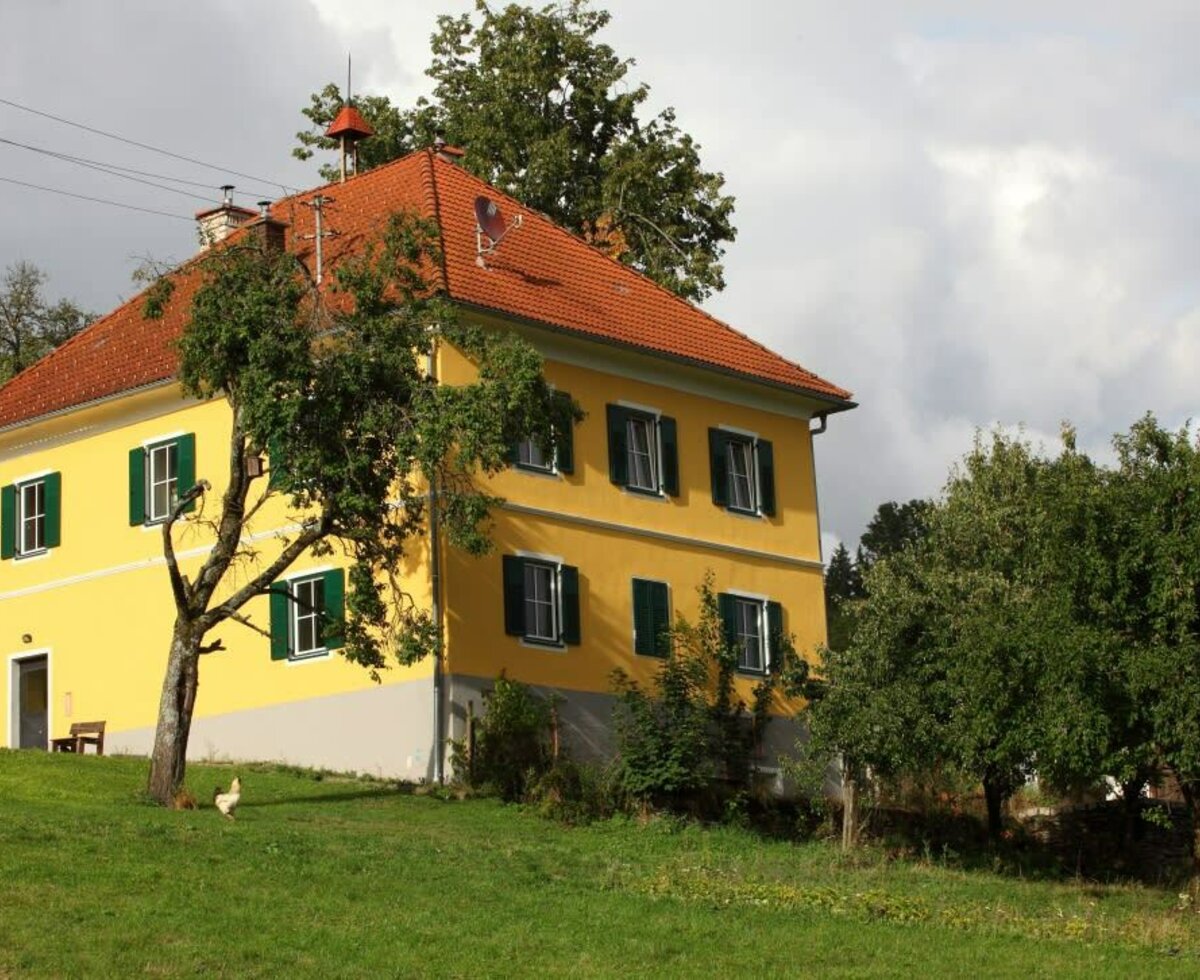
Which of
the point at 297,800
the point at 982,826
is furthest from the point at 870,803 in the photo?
the point at 297,800

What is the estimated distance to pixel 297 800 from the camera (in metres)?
31.4

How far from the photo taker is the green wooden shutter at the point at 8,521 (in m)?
40.4

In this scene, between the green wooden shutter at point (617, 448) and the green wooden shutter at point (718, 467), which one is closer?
the green wooden shutter at point (617, 448)

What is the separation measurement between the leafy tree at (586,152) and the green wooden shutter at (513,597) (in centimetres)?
1350

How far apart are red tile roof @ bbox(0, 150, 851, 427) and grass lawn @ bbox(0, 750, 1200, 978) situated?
33.3ft

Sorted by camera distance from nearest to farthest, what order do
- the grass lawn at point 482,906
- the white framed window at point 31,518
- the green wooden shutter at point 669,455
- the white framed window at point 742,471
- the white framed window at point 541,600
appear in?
the grass lawn at point 482,906, the white framed window at point 541,600, the green wooden shutter at point 669,455, the white framed window at point 742,471, the white framed window at point 31,518

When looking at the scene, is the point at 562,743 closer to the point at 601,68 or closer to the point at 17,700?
the point at 17,700

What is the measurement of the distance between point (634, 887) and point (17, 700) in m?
17.9

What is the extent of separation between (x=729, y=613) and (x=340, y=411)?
11014 millimetres

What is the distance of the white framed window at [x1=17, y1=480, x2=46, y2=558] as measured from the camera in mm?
40072

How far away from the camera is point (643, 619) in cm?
3747

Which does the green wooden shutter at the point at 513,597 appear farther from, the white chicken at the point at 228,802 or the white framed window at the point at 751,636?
the white chicken at the point at 228,802

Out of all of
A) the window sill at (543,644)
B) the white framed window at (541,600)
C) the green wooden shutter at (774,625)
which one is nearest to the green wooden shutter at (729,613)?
the green wooden shutter at (774,625)

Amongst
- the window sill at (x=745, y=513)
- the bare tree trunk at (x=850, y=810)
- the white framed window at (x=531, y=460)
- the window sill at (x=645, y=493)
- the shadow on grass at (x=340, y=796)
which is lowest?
the bare tree trunk at (x=850, y=810)
